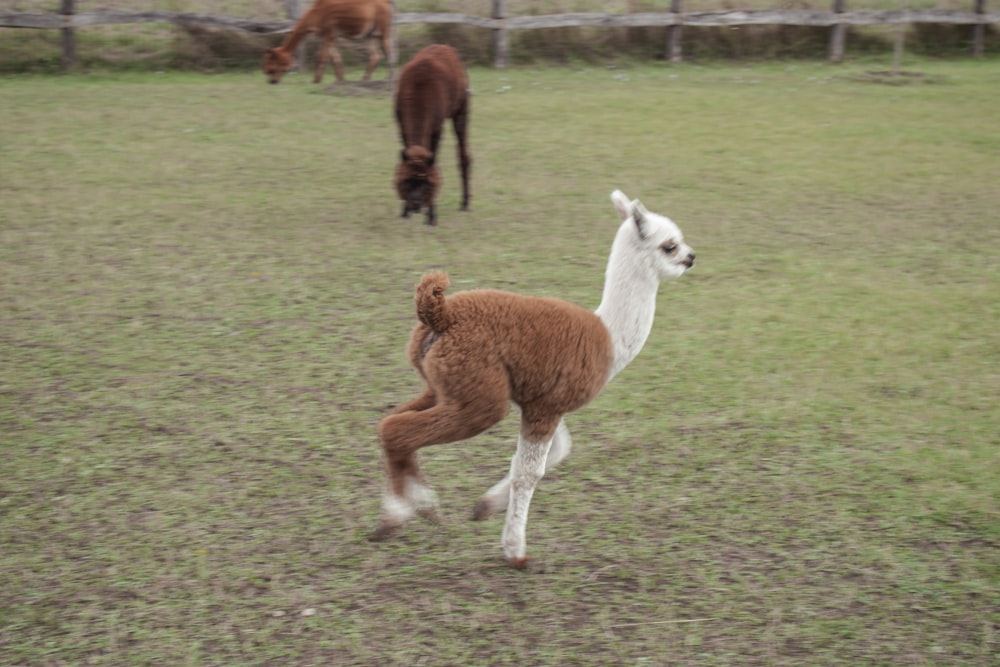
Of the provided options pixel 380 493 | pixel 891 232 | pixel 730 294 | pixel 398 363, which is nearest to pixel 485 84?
pixel 891 232

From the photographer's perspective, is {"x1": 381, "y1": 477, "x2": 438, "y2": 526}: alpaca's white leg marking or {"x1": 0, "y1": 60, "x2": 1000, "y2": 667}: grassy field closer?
{"x1": 0, "y1": 60, "x2": 1000, "y2": 667}: grassy field

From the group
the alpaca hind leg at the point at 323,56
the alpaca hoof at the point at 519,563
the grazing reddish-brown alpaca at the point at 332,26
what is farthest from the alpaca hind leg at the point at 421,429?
the alpaca hind leg at the point at 323,56

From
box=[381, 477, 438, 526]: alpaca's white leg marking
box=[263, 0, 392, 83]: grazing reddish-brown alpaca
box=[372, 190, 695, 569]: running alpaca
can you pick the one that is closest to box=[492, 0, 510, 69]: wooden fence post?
box=[263, 0, 392, 83]: grazing reddish-brown alpaca

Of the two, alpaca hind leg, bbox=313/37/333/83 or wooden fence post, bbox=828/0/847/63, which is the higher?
wooden fence post, bbox=828/0/847/63

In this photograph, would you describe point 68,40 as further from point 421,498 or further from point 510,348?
point 510,348

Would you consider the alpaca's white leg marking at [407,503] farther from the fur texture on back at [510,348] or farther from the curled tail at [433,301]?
the curled tail at [433,301]

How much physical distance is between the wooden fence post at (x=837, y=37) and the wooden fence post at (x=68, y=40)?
10.2 metres

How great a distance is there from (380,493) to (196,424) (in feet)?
3.47

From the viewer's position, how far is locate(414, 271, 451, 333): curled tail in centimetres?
315

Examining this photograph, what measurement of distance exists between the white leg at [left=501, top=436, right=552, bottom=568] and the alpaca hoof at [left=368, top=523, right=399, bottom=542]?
37 centimetres

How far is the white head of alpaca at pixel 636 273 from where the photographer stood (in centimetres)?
348

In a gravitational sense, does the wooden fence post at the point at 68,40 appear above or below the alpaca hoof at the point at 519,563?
above

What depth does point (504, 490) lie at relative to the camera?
3.58m

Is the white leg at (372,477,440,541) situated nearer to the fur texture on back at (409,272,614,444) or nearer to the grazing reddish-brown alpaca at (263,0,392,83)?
the fur texture on back at (409,272,614,444)
